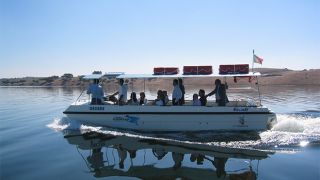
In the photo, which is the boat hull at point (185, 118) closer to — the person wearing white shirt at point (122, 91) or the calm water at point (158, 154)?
the calm water at point (158, 154)

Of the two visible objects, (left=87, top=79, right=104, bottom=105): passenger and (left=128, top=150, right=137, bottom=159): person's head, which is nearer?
(left=128, top=150, right=137, bottom=159): person's head

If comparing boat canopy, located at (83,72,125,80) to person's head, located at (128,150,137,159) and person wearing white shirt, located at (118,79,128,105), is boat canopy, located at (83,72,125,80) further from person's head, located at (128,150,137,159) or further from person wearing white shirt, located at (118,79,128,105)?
person's head, located at (128,150,137,159)

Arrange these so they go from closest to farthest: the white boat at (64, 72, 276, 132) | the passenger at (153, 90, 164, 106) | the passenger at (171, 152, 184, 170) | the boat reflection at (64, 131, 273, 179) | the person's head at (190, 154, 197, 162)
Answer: the boat reflection at (64, 131, 273, 179) → the passenger at (171, 152, 184, 170) → the person's head at (190, 154, 197, 162) → the white boat at (64, 72, 276, 132) → the passenger at (153, 90, 164, 106)

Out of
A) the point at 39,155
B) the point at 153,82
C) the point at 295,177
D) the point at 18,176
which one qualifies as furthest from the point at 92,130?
the point at 153,82

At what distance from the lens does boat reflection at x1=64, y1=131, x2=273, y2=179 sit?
397 inches

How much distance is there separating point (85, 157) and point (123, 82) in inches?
220

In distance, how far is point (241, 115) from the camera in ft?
51.1

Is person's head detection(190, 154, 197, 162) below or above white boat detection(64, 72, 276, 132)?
below

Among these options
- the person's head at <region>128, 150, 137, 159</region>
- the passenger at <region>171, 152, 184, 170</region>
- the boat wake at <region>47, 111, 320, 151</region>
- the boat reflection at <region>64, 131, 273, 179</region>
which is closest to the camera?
the boat reflection at <region>64, 131, 273, 179</region>

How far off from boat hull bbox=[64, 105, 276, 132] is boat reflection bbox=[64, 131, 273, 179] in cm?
123

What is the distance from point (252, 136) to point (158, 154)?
15.6 ft

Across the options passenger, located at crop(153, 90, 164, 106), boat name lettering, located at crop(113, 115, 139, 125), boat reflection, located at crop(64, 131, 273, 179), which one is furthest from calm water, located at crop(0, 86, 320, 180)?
passenger, located at crop(153, 90, 164, 106)

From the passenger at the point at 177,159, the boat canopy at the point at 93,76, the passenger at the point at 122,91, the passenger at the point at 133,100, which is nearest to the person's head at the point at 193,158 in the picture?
the passenger at the point at 177,159

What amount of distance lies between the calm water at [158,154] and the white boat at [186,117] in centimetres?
51
